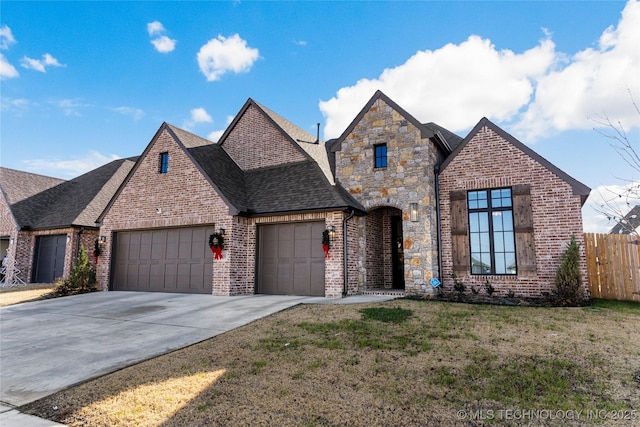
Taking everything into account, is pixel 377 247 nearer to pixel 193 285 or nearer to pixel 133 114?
pixel 193 285

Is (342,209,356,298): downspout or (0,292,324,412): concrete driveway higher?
(342,209,356,298): downspout

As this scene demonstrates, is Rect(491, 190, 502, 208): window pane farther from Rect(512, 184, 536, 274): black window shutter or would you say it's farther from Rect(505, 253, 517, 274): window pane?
Rect(505, 253, 517, 274): window pane

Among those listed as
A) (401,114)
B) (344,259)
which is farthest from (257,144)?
(344,259)

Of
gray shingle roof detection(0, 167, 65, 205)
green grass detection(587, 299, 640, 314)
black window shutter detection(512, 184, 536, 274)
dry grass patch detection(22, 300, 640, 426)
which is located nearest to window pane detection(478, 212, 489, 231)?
black window shutter detection(512, 184, 536, 274)

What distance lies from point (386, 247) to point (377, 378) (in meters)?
9.25

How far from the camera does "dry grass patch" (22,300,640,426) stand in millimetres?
3551

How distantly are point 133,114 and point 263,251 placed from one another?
27.0ft

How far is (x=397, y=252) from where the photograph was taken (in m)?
13.4

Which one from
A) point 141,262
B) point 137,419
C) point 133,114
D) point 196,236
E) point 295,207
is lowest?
point 137,419

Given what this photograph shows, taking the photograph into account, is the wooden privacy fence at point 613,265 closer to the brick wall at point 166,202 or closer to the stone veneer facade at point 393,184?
the stone veneer facade at point 393,184

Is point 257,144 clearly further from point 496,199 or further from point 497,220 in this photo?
point 497,220

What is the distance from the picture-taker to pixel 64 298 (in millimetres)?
12836

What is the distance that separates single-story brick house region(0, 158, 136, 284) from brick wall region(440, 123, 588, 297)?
54.9ft

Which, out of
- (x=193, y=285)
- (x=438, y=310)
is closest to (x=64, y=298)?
(x=193, y=285)
